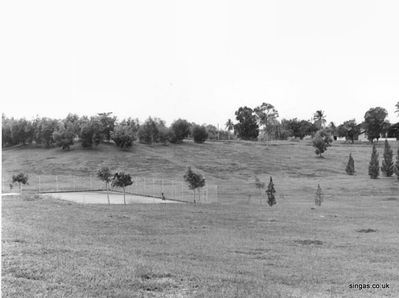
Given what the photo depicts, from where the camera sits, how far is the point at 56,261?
12.6 meters

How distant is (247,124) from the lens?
152875 millimetres

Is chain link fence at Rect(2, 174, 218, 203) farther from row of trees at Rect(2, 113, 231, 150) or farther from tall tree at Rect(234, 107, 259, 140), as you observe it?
tall tree at Rect(234, 107, 259, 140)

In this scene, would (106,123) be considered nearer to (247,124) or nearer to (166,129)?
(166,129)

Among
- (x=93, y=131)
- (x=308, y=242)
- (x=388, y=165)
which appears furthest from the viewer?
(x=93, y=131)

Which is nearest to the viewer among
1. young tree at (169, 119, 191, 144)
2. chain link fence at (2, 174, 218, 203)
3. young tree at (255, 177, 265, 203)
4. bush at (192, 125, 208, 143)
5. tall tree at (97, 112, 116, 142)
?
chain link fence at (2, 174, 218, 203)

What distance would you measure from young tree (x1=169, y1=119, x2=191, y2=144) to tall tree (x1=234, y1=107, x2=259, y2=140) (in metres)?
33.6

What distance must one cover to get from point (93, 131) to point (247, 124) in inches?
2657

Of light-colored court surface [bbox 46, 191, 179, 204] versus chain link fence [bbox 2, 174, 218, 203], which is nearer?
light-colored court surface [bbox 46, 191, 179, 204]

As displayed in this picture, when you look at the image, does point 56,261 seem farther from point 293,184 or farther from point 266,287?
point 293,184

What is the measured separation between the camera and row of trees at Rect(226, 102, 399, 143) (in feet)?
425

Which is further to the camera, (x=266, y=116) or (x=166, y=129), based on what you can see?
(x=266, y=116)

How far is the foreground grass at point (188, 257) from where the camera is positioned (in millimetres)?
10930

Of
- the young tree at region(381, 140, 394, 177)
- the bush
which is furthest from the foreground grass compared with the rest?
the bush

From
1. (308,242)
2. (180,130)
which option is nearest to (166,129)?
(180,130)
